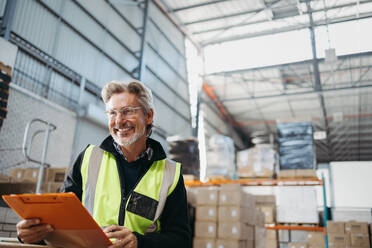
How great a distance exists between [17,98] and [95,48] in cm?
316

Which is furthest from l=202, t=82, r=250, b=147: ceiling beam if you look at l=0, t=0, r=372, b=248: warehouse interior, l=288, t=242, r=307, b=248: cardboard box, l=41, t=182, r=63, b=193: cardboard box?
l=41, t=182, r=63, b=193: cardboard box

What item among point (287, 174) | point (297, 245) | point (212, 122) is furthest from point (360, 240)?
point (212, 122)

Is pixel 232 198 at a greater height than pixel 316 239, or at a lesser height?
greater

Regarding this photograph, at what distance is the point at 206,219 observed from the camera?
19.8 feet

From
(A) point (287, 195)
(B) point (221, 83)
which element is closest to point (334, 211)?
(A) point (287, 195)

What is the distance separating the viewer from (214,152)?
9.33 m

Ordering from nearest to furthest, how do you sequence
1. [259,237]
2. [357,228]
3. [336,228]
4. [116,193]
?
[116,193]
[259,237]
[357,228]
[336,228]

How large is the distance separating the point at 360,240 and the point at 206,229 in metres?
4.06

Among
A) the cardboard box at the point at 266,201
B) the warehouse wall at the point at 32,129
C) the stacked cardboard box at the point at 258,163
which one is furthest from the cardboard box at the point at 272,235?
the warehouse wall at the point at 32,129

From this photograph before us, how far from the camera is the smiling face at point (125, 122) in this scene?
1830mm

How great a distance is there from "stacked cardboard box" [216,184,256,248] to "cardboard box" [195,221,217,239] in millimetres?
87

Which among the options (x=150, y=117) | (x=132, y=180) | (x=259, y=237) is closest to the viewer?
(x=132, y=180)

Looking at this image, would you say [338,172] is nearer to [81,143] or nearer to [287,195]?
[287,195]

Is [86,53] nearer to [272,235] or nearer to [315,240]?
[272,235]
